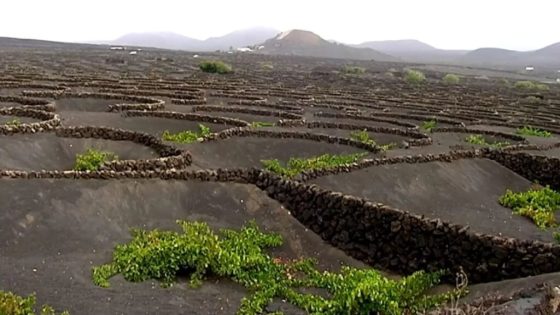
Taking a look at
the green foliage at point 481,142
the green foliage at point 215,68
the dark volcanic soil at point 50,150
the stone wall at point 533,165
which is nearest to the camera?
the dark volcanic soil at point 50,150

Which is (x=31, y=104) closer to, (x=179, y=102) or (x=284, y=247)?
(x=179, y=102)

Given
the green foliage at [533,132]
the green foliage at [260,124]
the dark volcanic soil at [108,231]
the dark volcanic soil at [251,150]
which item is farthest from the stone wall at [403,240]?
the green foliage at [533,132]

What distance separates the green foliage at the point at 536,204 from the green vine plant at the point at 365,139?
6953mm

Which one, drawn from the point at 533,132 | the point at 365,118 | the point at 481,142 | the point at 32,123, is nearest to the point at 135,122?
the point at 32,123

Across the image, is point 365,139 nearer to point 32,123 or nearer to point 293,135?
point 293,135

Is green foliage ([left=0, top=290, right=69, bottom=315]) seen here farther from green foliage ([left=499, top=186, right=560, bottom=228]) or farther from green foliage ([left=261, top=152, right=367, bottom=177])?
green foliage ([left=499, top=186, right=560, bottom=228])

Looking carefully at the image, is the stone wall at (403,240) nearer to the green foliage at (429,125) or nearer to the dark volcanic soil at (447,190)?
the dark volcanic soil at (447,190)

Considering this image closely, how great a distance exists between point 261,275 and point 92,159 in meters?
10.7

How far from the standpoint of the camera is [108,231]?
1859cm

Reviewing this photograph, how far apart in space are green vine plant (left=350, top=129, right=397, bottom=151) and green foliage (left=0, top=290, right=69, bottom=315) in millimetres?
20458

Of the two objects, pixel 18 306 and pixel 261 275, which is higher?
pixel 18 306

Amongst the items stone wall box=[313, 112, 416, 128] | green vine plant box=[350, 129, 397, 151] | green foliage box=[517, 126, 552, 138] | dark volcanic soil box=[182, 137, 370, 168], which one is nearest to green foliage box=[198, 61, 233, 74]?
stone wall box=[313, 112, 416, 128]

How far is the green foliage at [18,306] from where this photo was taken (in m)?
12.8

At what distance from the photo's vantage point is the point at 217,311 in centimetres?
1478
